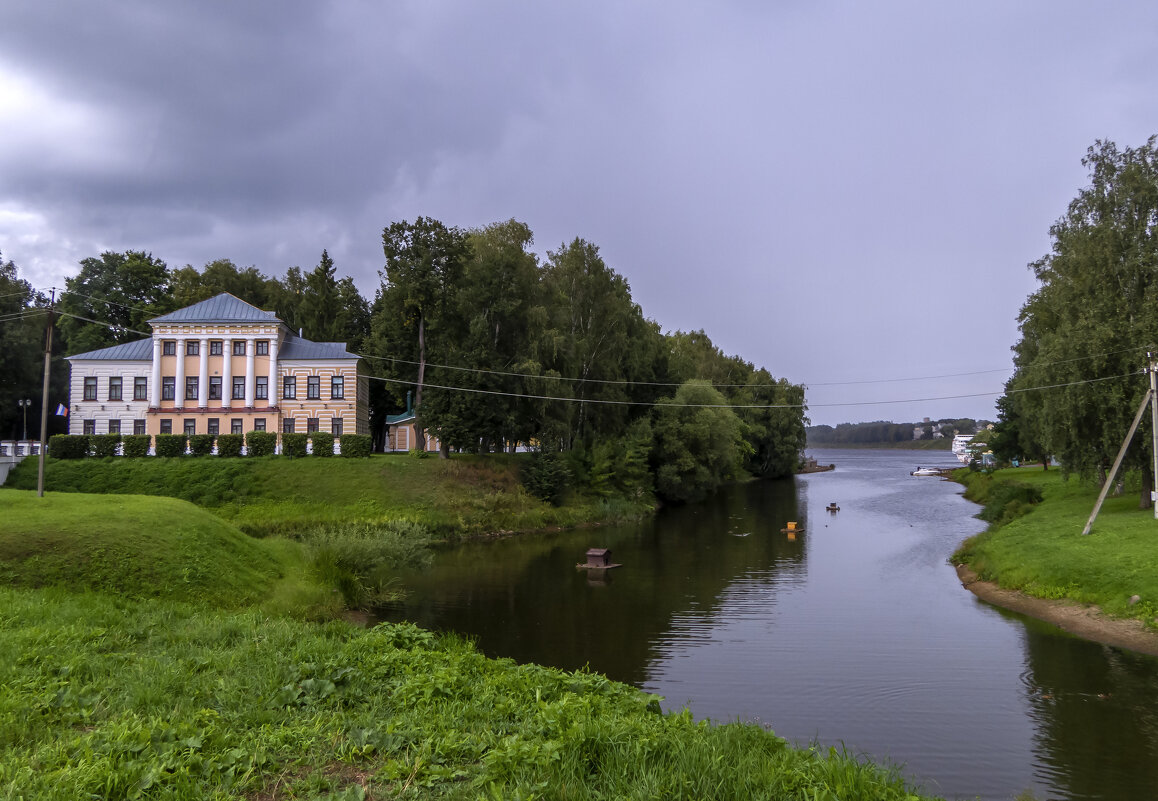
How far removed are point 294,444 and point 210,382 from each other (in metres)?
11.1

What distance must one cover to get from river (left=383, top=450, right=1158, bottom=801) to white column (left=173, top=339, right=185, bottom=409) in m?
26.7

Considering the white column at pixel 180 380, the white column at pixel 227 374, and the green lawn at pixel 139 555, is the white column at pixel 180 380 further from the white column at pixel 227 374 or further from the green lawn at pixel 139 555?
the green lawn at pixel 139 555

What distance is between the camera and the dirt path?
18.3 metres

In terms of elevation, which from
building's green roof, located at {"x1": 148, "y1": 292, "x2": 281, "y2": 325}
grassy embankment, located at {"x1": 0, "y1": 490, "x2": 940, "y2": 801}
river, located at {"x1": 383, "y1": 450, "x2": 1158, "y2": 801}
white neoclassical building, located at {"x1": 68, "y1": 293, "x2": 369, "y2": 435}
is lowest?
river, located at {"x1": 383, "y1": 450, "x2": 1158, "y2": 801}

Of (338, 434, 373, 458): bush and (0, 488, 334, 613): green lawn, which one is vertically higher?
(338, 434, 373, 458): bush

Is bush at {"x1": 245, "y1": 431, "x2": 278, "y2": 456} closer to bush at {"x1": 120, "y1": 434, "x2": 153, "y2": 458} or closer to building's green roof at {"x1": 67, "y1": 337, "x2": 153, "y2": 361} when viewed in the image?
bush at {"x1": 120, "y1": 434, "x2": 153, "y2": 458}

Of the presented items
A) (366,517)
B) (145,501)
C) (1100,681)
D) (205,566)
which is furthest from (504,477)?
(1100,681)

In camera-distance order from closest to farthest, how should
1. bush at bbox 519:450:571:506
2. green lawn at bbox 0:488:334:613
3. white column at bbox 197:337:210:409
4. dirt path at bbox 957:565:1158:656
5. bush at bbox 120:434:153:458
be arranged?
green lawn at bbox 0:488:334:613 < dirt path at bbox 957:565:1158:656 < bush at bbox 120:434:153:458 < bush at bbox 519:450:571:506 < white column at bbox 197:337:210:409

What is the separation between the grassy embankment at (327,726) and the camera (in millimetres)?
5996

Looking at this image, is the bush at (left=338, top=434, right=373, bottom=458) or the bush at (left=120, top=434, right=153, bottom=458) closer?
the bush at (left=120, top=434, right=153, bottom=458)

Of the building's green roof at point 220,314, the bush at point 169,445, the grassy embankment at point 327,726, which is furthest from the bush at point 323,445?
the grassy embankment at point 327,726

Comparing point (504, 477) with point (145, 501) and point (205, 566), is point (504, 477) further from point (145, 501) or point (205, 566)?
point (205, 566)

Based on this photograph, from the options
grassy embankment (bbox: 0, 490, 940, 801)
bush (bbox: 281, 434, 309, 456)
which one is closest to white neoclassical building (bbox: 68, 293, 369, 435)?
bush (bbox: 281, 434, 309, 456)

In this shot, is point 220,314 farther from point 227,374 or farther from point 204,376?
point 204,376
